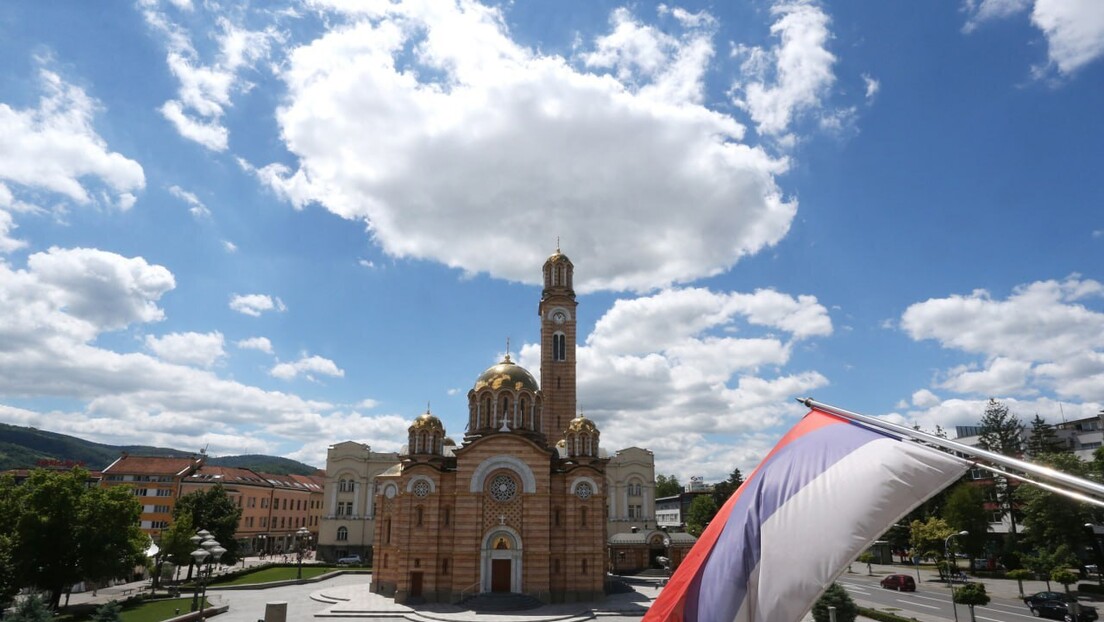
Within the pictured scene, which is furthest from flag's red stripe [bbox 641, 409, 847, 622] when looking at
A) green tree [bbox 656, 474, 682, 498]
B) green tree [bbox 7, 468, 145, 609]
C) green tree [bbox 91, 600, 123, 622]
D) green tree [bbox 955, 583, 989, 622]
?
green tree [bbox 656, 474, 682, 498]

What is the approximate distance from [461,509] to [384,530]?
686cm

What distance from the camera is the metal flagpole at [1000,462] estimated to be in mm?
4426

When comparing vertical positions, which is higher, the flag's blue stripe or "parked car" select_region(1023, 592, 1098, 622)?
the flag's blue stripe

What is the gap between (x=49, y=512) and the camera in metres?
30.4

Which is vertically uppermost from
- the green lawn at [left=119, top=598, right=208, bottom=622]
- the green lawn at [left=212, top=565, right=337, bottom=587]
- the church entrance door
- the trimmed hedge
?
the church entrance door

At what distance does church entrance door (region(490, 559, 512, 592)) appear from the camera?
35.0 meters

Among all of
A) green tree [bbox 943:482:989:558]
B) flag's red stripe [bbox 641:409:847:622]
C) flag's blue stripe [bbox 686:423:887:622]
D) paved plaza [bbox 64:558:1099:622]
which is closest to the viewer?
flag's blue stripe [bbox 686:423:887:622]

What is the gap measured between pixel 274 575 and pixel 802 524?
52.1m

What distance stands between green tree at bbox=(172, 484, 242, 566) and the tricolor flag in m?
52.8

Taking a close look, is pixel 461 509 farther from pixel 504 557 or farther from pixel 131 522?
pixel 131 522

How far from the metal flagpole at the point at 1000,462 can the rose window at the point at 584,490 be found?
103 feet

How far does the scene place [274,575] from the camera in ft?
159

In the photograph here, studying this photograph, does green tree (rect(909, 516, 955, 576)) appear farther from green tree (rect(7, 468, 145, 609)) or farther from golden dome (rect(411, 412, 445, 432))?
green tree (rect(7, 468, 145, 609))

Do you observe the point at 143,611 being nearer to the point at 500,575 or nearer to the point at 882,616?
the point at 500,575
